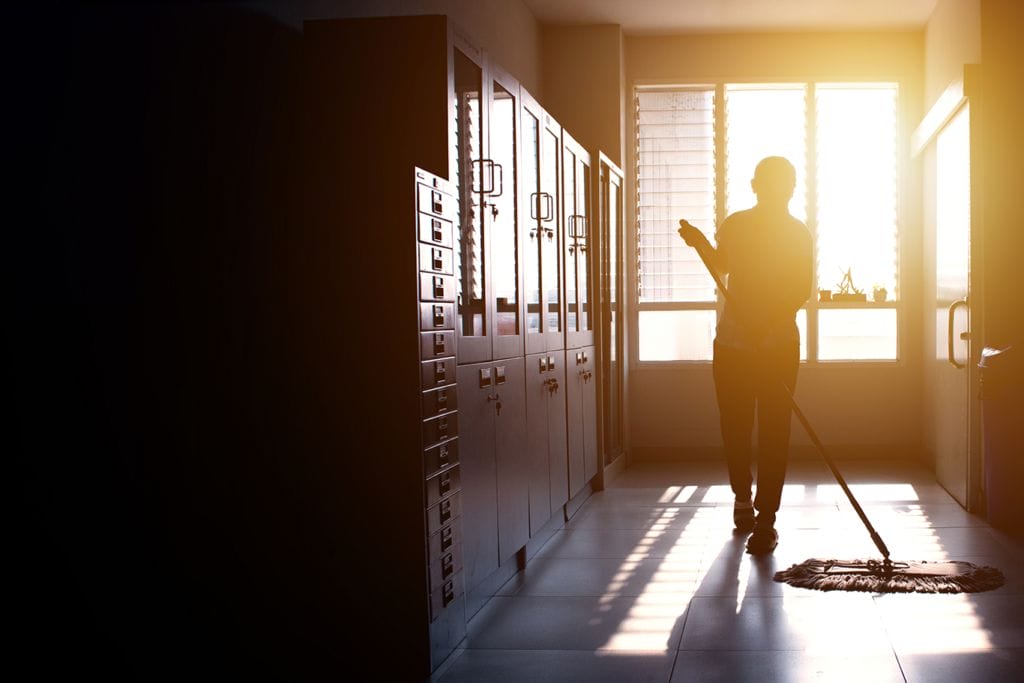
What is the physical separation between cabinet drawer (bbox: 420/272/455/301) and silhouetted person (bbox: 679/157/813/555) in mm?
1824

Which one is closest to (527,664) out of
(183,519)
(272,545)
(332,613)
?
(332,613)

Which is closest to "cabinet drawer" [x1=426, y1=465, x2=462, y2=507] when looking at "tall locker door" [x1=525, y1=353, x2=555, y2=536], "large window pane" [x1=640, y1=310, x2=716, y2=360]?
"tall locker door" [x1=525, y1=353, x2=555, y2=536]

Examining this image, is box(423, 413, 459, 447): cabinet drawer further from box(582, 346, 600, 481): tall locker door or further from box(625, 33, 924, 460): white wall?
box(625, 33, 924, 460): white wall

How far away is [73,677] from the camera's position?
1.91 m

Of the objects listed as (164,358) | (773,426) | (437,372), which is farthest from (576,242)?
(164,358)

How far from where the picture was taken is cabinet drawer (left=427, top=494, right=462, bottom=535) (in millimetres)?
2955

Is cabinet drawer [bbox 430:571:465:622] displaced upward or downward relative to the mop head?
upward

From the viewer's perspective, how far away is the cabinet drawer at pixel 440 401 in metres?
2.96

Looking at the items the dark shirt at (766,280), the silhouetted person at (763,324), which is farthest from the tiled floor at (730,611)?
the dark shirt at (766,280)

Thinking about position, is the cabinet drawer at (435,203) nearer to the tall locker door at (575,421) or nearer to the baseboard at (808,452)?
the tall locker door at (575,421)

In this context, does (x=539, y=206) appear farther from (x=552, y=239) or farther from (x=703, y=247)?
(x=703, y=247)

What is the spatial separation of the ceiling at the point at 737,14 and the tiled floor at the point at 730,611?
3272 mm

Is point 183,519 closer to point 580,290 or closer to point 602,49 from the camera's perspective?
point 580,290

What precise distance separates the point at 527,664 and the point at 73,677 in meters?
1.42
